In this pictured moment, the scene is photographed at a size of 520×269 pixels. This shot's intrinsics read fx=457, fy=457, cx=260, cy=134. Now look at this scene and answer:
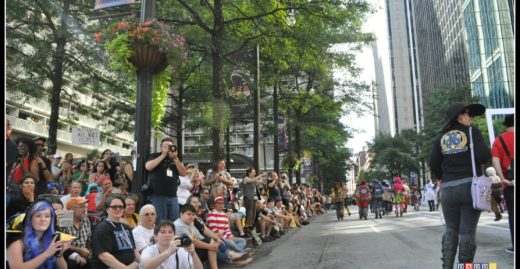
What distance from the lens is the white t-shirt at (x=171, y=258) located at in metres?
4.94

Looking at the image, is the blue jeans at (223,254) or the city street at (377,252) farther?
the blue jeans at (223,254)

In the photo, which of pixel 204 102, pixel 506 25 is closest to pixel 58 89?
pixel 204 102

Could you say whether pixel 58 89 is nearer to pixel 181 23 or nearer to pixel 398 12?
pixel 181 23

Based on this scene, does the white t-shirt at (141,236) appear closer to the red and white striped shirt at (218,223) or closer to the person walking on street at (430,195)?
the red and white striped shirt at (218,223)

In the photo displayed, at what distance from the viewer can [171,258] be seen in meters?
5.15

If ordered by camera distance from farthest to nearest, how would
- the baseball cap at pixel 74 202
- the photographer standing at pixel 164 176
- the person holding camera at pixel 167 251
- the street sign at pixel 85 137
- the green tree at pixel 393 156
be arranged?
the green tree at pixel 393 156, the street sign at pixel 85 137, the photographer standing at pixel 164 176, the baseball cap at pixel 74 202, the person holding camera at pixel 167 251

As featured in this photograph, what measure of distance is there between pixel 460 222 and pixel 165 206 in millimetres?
4254

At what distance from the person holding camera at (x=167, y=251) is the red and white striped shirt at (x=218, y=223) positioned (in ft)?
9.99

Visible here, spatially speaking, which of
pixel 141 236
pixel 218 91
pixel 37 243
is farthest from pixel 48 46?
pixel 37 243

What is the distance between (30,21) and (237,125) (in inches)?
469

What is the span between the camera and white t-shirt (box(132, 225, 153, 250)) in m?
5.66

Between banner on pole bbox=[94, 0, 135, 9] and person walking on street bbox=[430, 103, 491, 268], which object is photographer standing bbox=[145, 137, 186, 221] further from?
person walking on street bbox=[430, 103, 491, 268]

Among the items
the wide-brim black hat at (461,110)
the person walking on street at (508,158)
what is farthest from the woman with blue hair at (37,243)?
the person walking on street at (508,158)

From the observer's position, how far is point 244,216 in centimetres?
1213
